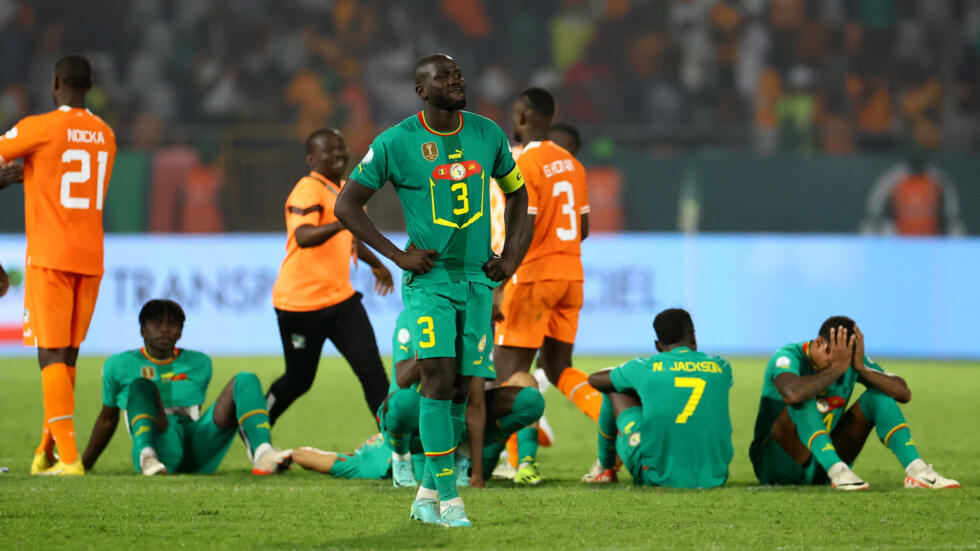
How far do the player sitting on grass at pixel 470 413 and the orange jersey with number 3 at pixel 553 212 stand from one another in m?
1.05

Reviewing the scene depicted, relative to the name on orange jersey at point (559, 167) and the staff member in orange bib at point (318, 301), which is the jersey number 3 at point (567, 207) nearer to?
the name on orange jersey at point (559, 167)

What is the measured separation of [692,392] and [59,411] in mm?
3289

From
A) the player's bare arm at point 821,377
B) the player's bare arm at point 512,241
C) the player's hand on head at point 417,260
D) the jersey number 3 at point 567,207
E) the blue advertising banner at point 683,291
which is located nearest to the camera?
the player's hand on head at point 417,260

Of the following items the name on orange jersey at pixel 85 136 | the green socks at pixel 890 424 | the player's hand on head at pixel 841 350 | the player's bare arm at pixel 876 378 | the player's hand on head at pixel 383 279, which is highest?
the name on orange jersey at pixel 85 136

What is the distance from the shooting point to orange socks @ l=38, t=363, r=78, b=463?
6.56 meters

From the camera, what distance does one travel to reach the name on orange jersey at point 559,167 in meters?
7.05

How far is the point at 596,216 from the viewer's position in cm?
1558

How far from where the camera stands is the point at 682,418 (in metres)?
5.89

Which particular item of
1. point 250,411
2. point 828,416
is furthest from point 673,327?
point 250,411

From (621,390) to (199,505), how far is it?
207 centimetres

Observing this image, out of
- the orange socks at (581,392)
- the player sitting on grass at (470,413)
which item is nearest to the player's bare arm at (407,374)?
the player sitting on grass at (470,413)

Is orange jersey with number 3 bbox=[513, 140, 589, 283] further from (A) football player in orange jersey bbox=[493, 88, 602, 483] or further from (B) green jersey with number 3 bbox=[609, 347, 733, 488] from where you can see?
(B) green jersey with number 3 bbox=[609, 347, 733, 488]

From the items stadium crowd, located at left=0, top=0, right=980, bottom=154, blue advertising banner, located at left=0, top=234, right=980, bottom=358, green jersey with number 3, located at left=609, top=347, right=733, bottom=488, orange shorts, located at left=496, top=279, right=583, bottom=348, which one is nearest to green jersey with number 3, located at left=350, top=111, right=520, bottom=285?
green jersey with number 3, located at left=609, top=347, right=733, bottom=488

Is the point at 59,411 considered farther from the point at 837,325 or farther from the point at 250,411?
the point at 837,325
